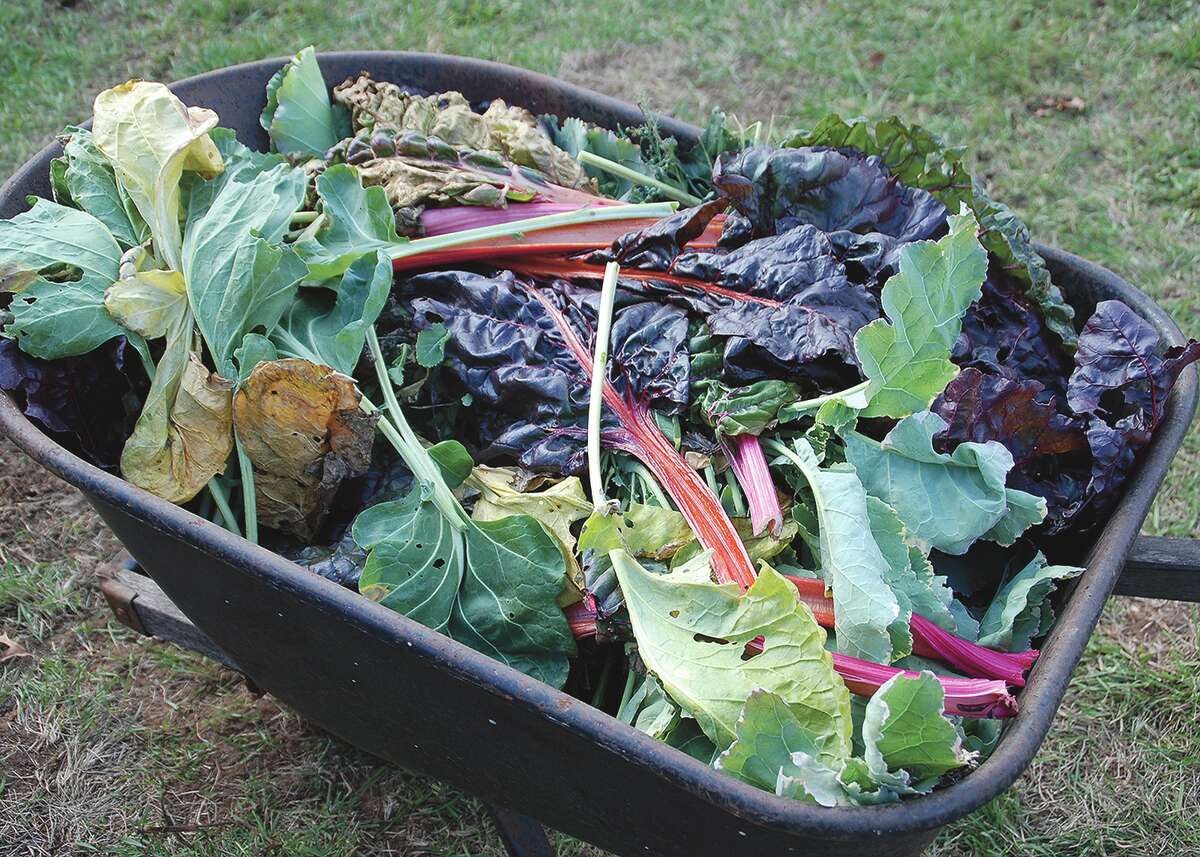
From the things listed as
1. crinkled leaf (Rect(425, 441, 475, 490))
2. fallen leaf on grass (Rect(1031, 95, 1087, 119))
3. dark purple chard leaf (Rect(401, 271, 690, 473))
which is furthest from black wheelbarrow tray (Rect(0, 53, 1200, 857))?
fallen leaf on grass (Rect(1031, 95, 1087, 119))

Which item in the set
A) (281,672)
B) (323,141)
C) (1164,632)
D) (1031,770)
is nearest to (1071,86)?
(1164,632)

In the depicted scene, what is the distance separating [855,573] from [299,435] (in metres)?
0.88

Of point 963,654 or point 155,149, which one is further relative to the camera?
point 155,149

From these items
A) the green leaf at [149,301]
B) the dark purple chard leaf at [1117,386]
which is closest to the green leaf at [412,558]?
the green leaf at [149,301]

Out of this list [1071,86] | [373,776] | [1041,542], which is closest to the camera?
[1041,542]

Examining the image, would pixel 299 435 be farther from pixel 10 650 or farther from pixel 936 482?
pixel 10 650

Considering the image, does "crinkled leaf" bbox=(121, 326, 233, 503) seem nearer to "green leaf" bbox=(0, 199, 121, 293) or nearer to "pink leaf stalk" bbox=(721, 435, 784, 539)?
"green leaf" bbox=(0, 199, 121, 293)

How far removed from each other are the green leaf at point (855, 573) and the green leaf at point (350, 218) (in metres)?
0.92

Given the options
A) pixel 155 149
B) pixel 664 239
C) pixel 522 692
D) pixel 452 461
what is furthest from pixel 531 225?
pixel 522 692

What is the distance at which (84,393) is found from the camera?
1.78 meters

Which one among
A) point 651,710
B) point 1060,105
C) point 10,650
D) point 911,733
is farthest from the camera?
point 1060,105

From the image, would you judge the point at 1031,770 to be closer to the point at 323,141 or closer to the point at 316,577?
the point at 316,577

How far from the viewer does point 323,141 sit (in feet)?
7.62

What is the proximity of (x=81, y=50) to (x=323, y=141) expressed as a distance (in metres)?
2.57
